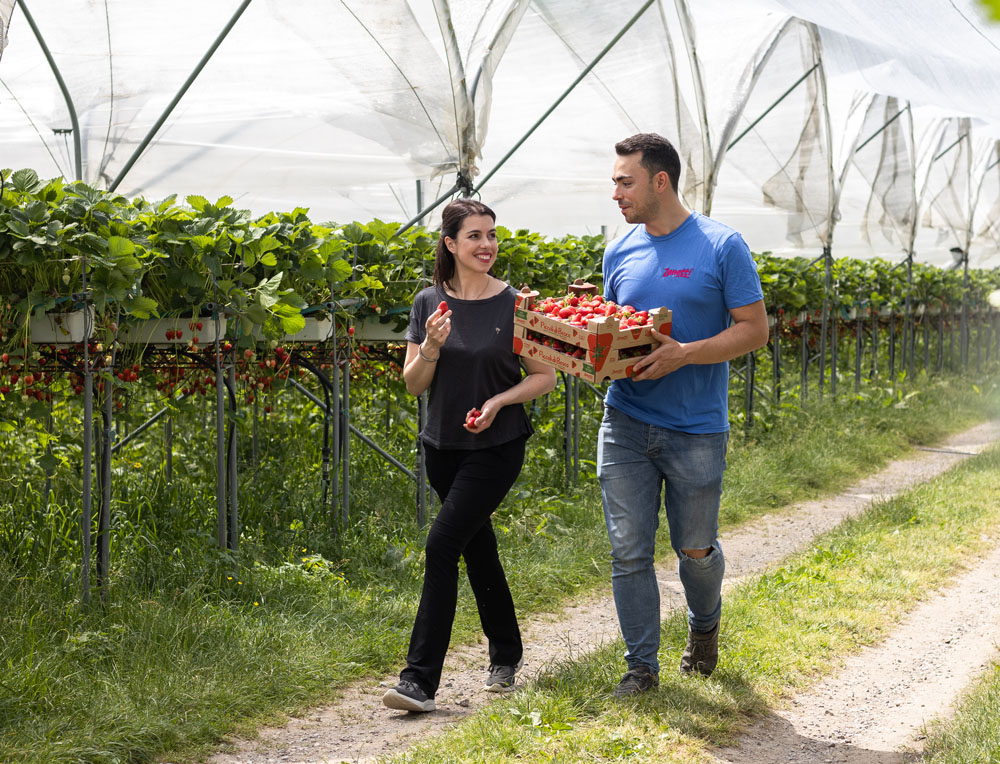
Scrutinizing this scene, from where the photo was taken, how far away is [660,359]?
3.22 meters

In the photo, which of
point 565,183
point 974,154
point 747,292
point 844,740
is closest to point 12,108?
point 565,183

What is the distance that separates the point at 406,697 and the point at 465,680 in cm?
58

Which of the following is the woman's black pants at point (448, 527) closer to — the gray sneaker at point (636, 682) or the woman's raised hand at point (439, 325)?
the woman's raised hand at point (439, 325)

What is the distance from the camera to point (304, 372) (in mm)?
6840

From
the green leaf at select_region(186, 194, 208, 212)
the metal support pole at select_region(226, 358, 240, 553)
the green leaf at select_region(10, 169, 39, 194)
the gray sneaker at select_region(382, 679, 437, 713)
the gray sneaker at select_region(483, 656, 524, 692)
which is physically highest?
the green leaf at select_region(10, 169, 39, 194)

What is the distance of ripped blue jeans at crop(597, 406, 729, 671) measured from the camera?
3416 mm

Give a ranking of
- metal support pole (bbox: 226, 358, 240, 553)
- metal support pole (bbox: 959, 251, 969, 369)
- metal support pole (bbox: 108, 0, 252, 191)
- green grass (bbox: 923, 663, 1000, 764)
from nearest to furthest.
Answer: green grass (bbox: 923, 663, 1000, 764)
metal support pole (bbox: 226, 358, 240, 553)
metal support pole (bbox: 108, 0, 252, 191)
metal support pole (bbox: 959, 251, 969, 369)

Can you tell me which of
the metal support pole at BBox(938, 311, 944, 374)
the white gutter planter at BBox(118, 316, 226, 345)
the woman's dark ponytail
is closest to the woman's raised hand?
the woman's dark ponytail

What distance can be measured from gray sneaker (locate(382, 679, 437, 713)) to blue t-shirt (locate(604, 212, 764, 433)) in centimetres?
117

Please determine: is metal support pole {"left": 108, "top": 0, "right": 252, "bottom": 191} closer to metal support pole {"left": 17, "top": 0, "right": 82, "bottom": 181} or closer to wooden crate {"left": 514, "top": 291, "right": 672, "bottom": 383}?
metal support pole {"left": 17, "top": 0, "right": 82, "bottom": 181}

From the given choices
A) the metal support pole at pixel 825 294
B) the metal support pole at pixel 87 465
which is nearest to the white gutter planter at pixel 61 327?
the metal support pole at pixel 87 465

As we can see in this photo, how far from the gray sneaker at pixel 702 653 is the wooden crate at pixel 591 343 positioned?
1.09 meters

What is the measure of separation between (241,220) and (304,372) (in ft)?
8.17

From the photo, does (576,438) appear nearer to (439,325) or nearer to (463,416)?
(463,416)
